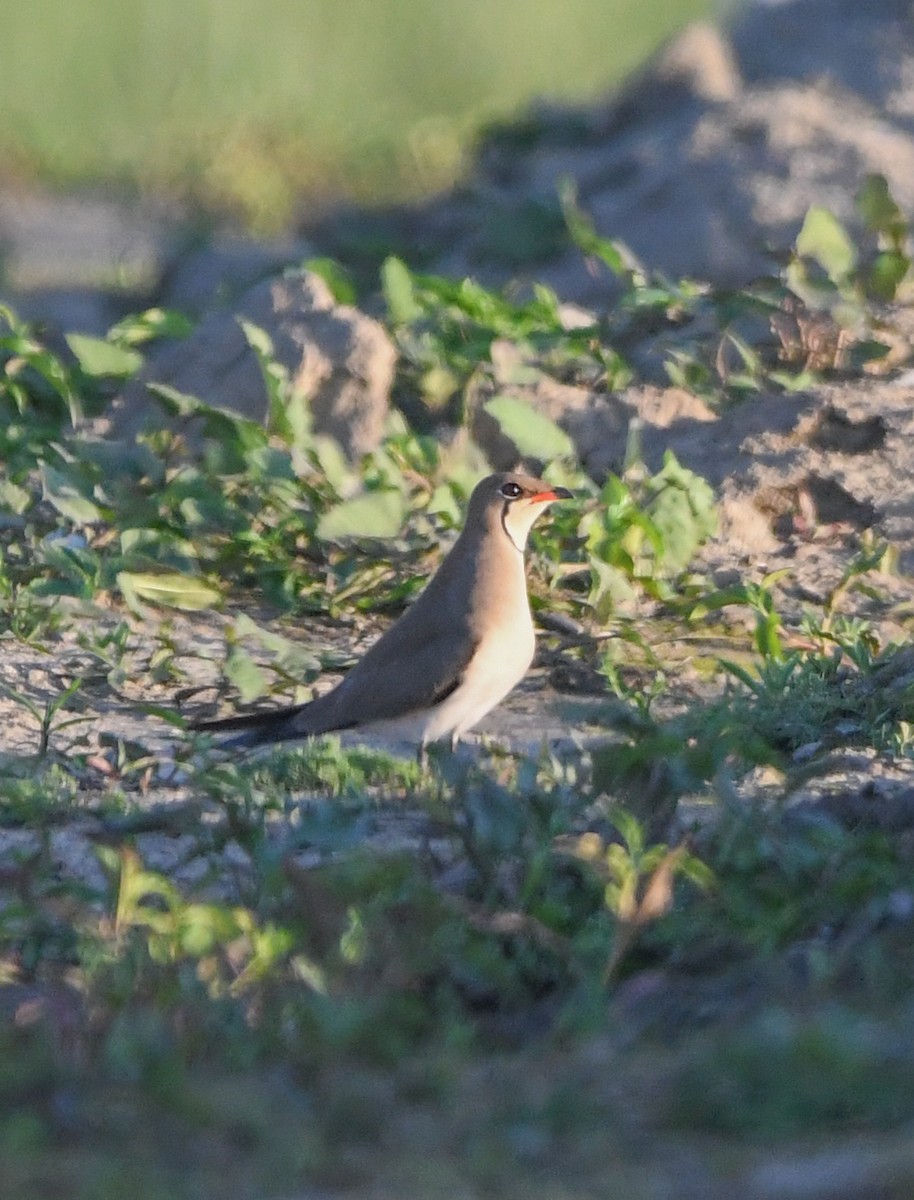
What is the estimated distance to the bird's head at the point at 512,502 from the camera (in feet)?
17.3

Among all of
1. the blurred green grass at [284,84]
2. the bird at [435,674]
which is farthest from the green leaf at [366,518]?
the blurred green grass at [284,84]

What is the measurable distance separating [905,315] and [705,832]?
338cm

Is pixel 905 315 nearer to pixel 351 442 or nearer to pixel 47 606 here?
pixel 351 442

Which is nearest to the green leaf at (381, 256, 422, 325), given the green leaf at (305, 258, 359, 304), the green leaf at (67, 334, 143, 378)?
the green leaf at (305, 258, 359, 304)

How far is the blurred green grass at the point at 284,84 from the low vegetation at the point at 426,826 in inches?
262

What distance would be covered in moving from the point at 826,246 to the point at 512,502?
6.60 ft

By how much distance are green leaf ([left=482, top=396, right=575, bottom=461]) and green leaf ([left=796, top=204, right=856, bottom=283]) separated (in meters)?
1.13

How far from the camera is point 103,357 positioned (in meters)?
6.76

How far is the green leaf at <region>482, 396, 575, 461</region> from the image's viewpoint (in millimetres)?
6102

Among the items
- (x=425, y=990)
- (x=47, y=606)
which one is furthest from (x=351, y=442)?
(x=425, y=990)

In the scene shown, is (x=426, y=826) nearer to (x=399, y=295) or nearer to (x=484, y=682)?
(x=484, y=682)

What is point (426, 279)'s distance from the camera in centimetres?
696

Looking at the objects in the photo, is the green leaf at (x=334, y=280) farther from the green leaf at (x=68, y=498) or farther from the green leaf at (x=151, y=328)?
the green leaf at (x=68, y=498)

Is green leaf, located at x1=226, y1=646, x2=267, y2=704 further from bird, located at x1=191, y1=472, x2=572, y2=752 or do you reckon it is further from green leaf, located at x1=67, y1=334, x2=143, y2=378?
green leaf, located at x1=67, y1=334, x2=143, y2=378
